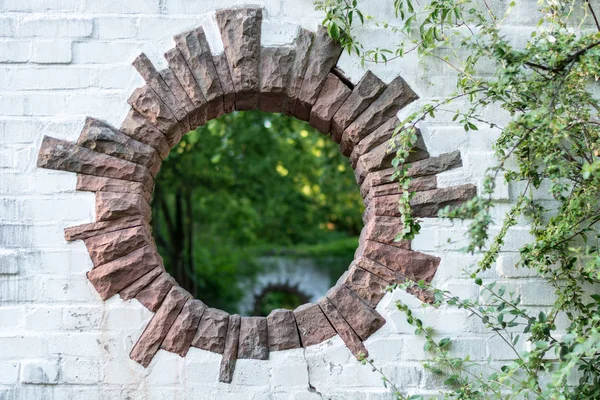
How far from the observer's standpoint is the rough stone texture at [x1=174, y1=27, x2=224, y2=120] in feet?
9.68

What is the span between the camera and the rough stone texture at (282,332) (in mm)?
2877

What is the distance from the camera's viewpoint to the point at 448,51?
10.0 ft

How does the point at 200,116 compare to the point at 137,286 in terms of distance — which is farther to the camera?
the point at 200,116

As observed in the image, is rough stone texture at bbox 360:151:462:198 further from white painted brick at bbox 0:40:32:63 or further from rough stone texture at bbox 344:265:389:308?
white painted brick at bbox 0:40:32:63

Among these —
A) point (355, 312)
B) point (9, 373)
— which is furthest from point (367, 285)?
point (9, 373)

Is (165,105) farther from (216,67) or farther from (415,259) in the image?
(415,259)

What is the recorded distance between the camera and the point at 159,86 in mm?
2945

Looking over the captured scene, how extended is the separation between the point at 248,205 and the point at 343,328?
18.2 feet

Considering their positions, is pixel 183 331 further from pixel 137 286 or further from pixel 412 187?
pixel 412 187

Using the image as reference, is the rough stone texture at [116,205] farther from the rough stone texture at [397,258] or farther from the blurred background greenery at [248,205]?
the blurred background greenery at [248,205]

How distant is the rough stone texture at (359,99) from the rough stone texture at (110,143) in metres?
0.87

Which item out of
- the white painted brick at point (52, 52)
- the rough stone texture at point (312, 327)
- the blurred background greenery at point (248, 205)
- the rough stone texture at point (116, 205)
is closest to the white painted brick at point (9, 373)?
the rough stone texture at point (116, 205)

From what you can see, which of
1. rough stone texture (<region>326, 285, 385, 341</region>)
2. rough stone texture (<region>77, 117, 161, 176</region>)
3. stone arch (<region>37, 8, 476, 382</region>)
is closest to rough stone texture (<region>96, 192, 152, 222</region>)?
stone arch (<region>37, 8, 476, 382</region>)

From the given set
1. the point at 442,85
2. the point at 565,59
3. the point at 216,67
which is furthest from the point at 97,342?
the point at 565,59
